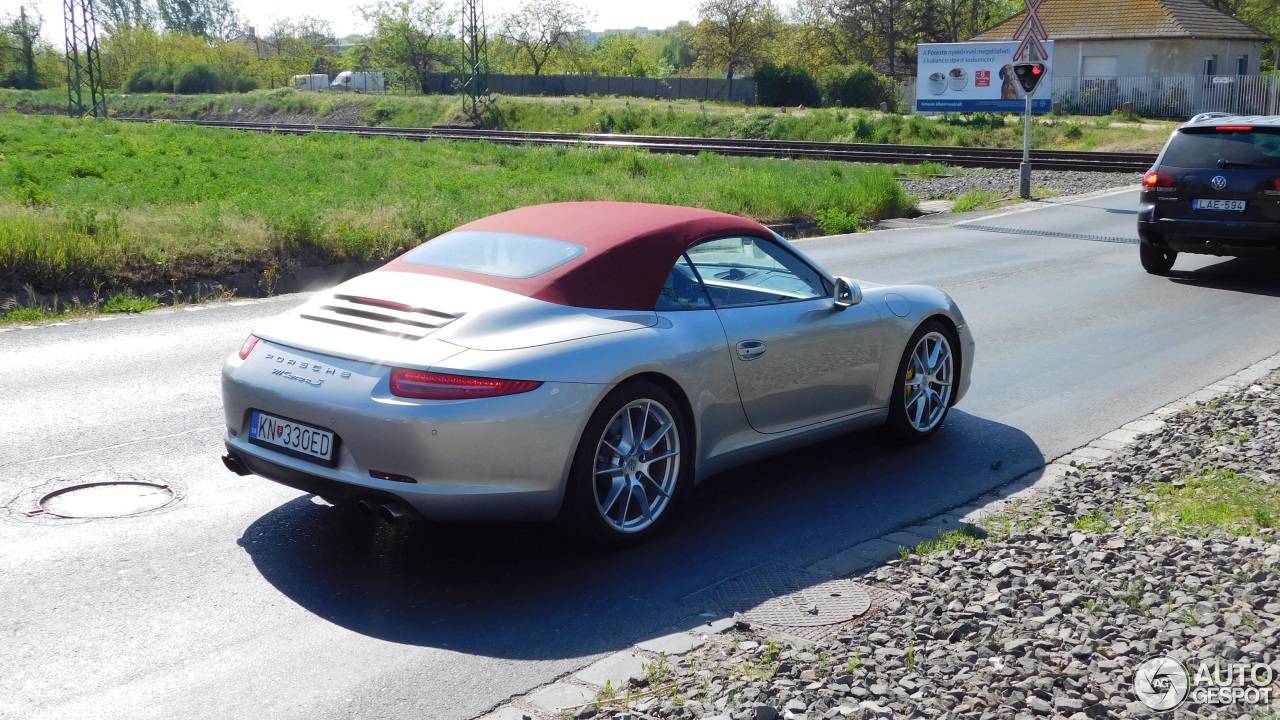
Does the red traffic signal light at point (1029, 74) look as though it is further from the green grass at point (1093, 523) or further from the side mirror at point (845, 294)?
the green grass at point (1093, 523)

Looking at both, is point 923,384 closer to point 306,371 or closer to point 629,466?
point 629,466

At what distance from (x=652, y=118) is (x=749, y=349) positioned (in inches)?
2128

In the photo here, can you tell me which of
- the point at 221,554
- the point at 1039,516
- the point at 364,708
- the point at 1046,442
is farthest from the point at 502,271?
the point at 1046,442

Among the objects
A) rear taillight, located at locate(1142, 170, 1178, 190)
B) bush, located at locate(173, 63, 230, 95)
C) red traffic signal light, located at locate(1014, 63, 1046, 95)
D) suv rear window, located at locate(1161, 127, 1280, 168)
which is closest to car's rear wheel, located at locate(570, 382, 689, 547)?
rear taillight, located at locate(1142, 170, 1178, 190)

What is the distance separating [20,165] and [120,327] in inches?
545

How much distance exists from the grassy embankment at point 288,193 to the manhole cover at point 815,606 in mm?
9496

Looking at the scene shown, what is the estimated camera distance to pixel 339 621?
15.0 feet

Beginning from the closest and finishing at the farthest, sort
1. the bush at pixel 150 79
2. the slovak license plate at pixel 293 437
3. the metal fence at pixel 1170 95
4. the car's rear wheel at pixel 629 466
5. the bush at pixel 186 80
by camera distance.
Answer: the slovak license plate at pixel 293 437
the car's rear wheel at pixel 629 466
the metal fence at pixel 1170 95
the bush at pixel 186 80
the bush at pixel 150 79

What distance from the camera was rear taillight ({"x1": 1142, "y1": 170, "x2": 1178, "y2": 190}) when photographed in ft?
46.1

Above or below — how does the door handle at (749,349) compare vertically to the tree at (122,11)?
below

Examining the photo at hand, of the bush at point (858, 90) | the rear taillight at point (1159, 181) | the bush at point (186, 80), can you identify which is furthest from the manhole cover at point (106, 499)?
the bush at point (186, 80)

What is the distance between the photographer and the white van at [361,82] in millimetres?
96250

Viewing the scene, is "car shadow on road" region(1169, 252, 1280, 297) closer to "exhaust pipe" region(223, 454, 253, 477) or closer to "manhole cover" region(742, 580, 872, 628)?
"manhole cover" region(742, 580, 872, 628)

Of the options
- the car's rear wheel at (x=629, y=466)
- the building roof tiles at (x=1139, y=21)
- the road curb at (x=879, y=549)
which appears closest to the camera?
the road curb at (x=879, y=549)
